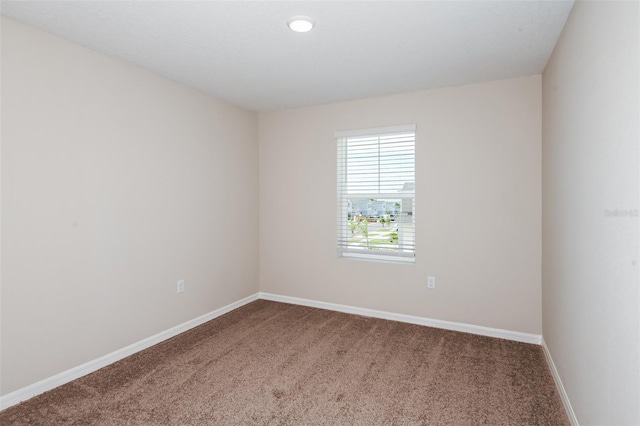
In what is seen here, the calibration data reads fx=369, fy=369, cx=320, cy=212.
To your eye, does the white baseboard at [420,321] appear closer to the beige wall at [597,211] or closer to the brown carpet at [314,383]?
the brown carpet at [314,383]

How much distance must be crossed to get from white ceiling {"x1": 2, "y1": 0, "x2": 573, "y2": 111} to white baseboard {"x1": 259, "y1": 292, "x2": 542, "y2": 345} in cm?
233

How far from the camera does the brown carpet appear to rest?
2.19m

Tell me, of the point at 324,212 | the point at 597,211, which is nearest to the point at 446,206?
the point at 324,212

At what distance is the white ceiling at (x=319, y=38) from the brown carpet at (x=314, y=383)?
238 cm

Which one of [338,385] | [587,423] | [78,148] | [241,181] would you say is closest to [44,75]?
[78,148]

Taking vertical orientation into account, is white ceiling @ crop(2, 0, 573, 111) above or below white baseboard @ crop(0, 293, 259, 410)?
above

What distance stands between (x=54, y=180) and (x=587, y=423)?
11.3 ft

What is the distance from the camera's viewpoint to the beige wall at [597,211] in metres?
1.33

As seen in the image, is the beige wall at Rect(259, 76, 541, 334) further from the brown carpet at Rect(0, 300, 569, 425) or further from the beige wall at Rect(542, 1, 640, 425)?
the beige wall at Rect(542, 1, 640, 425)

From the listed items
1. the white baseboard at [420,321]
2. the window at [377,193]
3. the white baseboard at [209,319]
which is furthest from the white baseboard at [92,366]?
the window at [377,193]

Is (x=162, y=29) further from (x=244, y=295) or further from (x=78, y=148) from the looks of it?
(x=244, y=295)

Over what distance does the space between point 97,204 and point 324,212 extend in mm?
2318

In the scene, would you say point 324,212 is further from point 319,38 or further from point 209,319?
point 319,38

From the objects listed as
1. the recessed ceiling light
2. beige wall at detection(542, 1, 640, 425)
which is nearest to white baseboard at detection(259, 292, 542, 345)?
beige wall at detection(542, 1, 640, 425)
